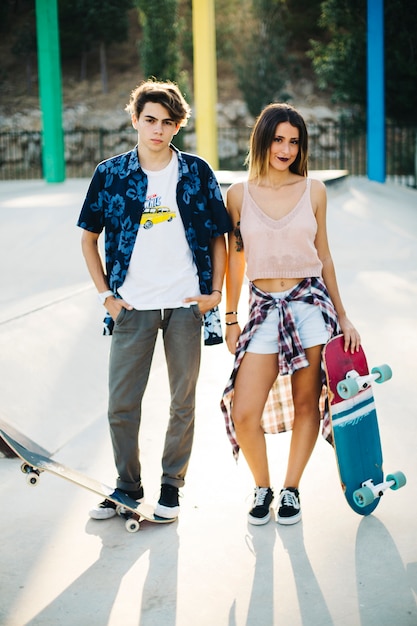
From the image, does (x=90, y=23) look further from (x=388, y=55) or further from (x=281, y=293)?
(x=281, y=293)

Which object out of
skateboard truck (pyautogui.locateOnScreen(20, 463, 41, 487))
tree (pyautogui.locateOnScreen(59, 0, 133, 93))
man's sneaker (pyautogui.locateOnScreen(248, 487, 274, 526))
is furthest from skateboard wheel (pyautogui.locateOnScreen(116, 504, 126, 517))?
tree (pyautogui.locateOnScreen(59, 0, 133, 93))

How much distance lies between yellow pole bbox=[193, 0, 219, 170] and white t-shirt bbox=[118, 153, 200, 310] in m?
10.5

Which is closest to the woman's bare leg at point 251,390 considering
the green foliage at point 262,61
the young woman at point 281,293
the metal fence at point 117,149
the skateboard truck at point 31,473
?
the young woman at point 281,293

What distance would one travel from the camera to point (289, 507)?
3027 millimetres

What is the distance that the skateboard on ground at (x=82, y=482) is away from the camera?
9.21ft

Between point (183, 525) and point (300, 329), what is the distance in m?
0.94

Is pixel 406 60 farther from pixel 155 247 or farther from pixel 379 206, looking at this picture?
pixel 155 247

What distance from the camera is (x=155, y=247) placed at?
287 centimetres

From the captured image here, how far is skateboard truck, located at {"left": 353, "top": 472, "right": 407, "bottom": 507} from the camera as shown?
2.85 meters

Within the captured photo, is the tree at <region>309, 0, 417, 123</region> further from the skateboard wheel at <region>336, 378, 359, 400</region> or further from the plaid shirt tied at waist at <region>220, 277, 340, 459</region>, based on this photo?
the skateboard wheel at <region>336, 378, 359, 400</region>

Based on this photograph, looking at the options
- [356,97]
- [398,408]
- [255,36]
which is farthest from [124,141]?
[398,408]

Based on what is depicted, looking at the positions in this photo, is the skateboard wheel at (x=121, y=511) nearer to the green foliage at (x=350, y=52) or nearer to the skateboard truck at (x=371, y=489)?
the skateboard truck at (x=371, y=489)

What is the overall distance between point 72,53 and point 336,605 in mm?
31097

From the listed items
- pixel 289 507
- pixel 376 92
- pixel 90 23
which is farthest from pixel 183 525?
pixel 90 23
